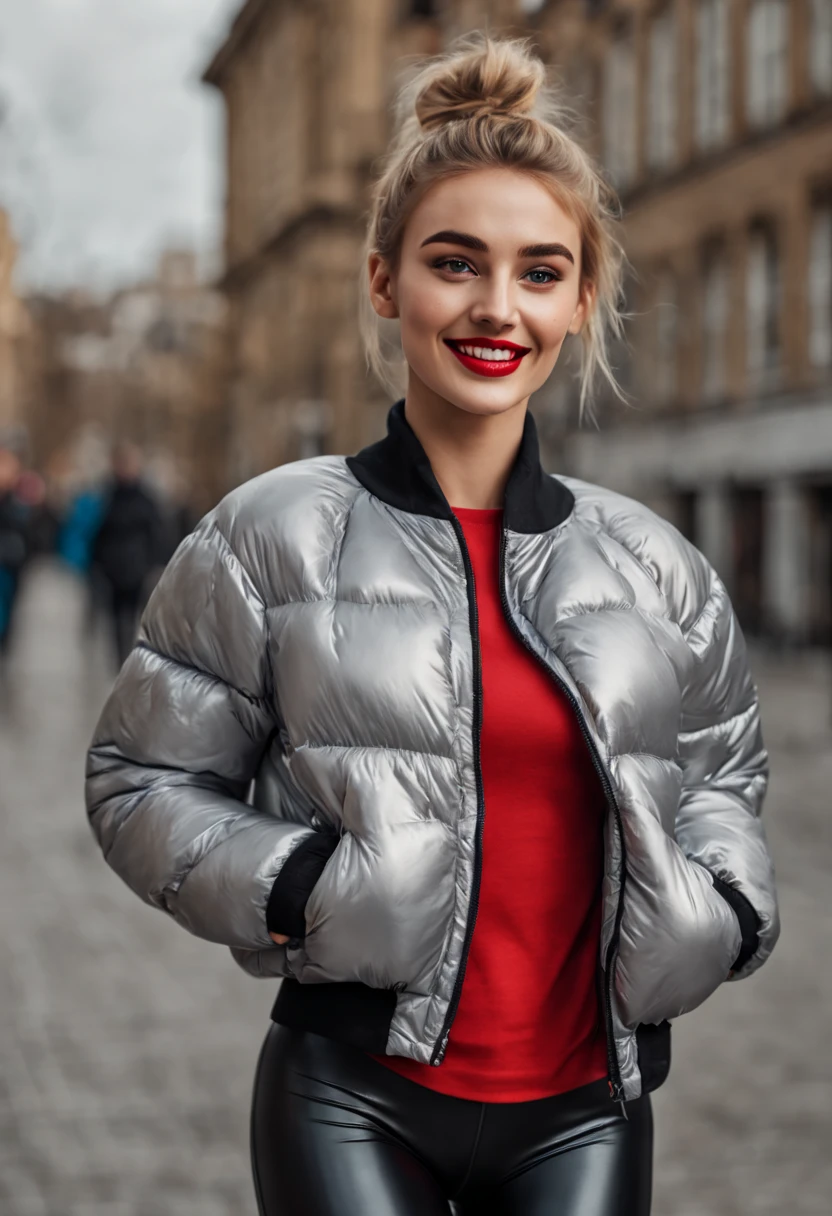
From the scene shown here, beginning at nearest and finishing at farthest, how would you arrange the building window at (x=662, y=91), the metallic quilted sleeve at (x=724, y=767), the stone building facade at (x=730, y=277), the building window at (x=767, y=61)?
the metallic quilted sleeve at (x=724, y=767)
the stone building facade at (x=730, y=277)
the building window at (x=767, y=61)
the building window at (x=662, y=91)

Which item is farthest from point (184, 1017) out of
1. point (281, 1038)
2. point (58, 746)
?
point (58, 746)

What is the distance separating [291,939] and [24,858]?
603 centimetres

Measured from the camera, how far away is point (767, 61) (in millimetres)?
25141

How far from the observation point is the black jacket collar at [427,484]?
2346mm

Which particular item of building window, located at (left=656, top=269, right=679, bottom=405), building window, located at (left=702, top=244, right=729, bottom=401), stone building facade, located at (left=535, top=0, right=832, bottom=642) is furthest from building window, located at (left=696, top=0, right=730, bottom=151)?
building window, located at (left=656, top=269, right=679, bottom=405)

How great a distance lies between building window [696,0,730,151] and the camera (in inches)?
1041

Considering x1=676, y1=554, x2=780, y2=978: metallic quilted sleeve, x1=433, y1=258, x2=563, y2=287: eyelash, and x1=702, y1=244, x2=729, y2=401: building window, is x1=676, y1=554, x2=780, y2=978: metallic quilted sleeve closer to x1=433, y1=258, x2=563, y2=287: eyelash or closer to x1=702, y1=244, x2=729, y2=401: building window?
x1=433, y1=258, x2=563, y2=287: eyelash

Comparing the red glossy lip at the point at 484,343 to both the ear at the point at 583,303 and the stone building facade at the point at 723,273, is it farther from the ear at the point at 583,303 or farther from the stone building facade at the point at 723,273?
the stone building facade at the point at 723,273

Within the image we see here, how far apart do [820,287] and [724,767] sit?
22.3 metres

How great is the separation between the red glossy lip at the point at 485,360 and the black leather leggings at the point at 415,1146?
91 centimetres

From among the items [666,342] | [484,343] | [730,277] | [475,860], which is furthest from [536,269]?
[666,342]

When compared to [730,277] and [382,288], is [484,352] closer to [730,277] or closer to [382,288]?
[382,288]

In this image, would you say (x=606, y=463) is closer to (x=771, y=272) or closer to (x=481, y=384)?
(x=771, y=272)

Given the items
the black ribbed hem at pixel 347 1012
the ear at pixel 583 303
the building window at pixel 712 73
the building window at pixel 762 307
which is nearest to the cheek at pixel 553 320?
the ear at pixel 583 303
